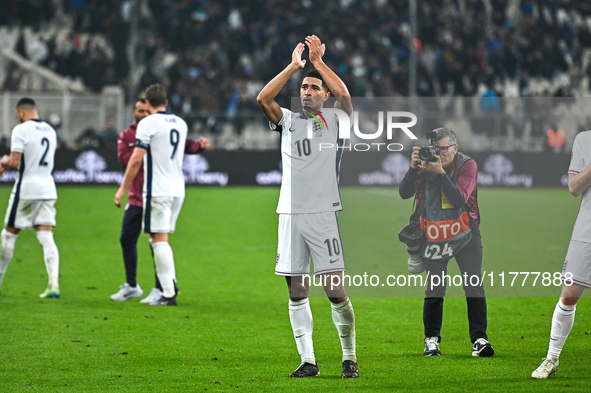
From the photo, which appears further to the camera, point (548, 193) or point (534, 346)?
point (548, 193)

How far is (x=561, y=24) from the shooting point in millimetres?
34281

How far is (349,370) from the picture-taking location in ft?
19.7

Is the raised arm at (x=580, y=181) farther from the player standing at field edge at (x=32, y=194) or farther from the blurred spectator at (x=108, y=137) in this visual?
the blurred spectator at (x=108, y=137)

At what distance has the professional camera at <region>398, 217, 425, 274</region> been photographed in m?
6.86

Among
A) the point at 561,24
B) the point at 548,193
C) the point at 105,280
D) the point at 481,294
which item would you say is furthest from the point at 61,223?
the point at 561,24

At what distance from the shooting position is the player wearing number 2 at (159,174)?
29.9 ft

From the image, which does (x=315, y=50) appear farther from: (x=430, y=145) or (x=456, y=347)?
(x=456, y=347)

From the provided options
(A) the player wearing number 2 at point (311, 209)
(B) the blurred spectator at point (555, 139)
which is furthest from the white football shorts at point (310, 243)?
(B) the blurred spectator at point (555, 139)

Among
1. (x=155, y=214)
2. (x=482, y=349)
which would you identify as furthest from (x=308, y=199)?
(x=155, y=214)

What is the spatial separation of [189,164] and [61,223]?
816 centimetres

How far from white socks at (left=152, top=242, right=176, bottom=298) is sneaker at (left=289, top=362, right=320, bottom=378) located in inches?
135

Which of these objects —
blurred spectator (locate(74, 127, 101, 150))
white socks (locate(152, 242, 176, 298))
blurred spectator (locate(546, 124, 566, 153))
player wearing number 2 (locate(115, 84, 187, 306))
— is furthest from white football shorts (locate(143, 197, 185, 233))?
blurred spectator (locate(546, 124, 566, 153))

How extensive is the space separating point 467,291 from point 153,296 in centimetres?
390

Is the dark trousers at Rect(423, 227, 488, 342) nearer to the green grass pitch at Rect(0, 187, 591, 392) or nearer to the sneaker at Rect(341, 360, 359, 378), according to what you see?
the green grass pitch at Rect(0, 187, 591, 392)
